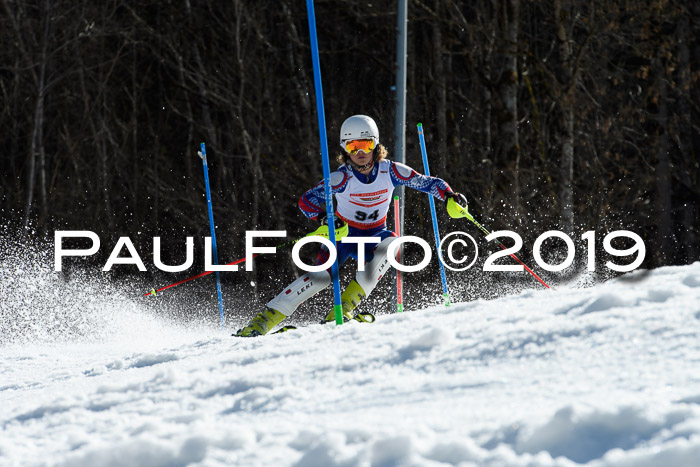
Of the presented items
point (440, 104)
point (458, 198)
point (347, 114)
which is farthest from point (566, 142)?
point (458, 198)

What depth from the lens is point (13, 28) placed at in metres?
15.0

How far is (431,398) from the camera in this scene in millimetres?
2682

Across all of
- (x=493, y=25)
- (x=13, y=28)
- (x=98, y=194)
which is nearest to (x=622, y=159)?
(x=493, y=25)

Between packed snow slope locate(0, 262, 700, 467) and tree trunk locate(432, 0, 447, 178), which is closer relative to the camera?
packed snow slope locate(0, 262, 700, 467)

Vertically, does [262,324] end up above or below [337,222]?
below

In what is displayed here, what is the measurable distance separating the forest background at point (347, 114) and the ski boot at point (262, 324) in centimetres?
754

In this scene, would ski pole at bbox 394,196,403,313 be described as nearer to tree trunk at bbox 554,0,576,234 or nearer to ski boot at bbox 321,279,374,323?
ski boot at bbox 321,279,374,323

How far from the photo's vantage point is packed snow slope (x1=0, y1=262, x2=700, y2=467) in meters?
2.14

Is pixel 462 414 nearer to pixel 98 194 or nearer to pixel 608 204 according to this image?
pixel 608 204

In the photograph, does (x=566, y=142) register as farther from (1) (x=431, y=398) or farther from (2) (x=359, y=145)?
(1) (x=431, y=398)

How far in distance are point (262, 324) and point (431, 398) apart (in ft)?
10.1

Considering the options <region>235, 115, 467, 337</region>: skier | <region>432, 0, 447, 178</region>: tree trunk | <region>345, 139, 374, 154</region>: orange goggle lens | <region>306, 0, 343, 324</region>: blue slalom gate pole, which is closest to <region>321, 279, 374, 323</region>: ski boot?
<region>235, 115, 467, 337</region>: skier

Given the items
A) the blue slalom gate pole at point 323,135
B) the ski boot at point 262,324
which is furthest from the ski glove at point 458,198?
the ski boot at point 262,324

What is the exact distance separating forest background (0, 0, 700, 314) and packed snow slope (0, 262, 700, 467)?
9.33 m
